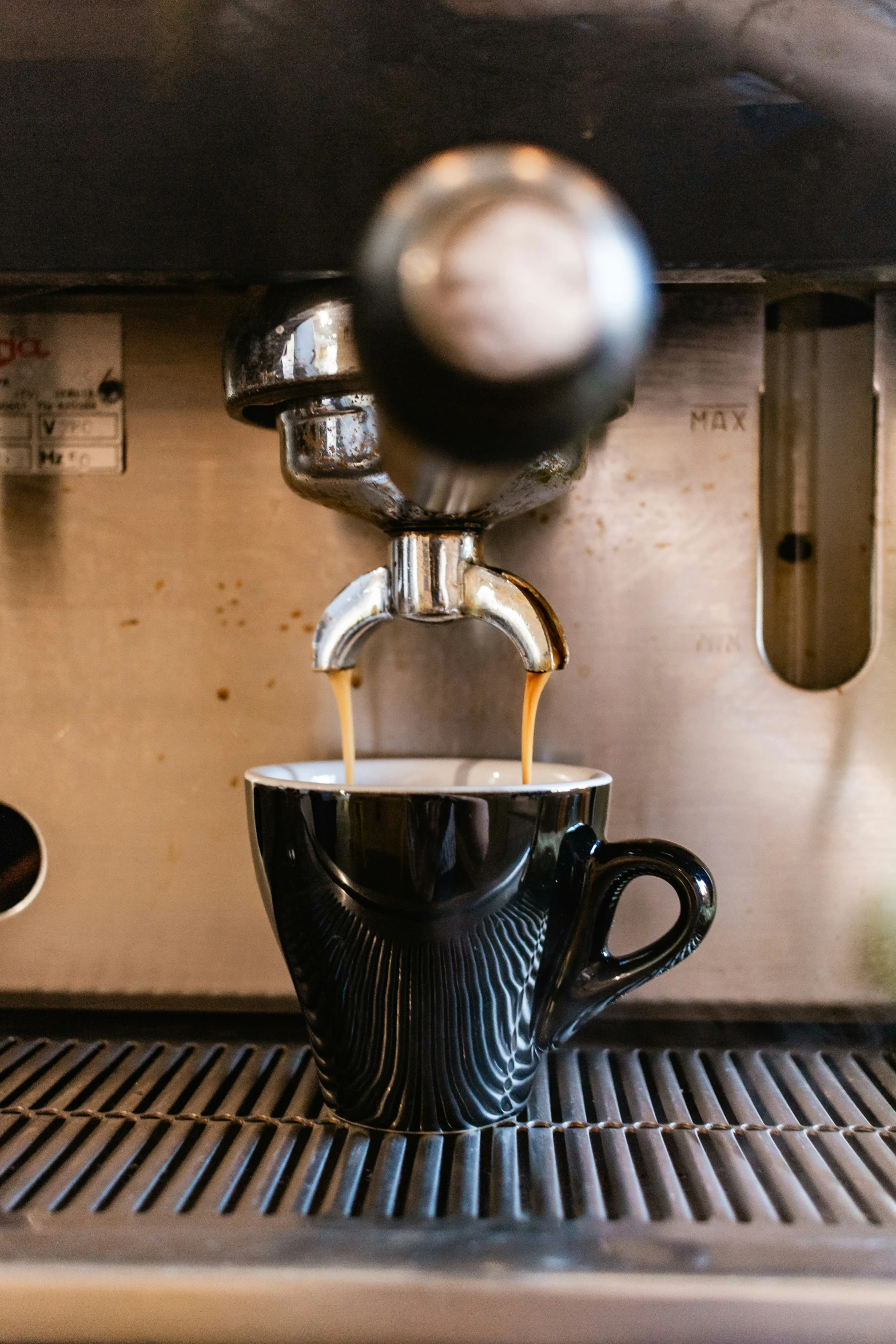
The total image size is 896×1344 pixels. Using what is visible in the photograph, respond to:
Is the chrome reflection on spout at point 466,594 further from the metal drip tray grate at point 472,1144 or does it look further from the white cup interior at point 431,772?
the metal drip tray grate at point 472,1144

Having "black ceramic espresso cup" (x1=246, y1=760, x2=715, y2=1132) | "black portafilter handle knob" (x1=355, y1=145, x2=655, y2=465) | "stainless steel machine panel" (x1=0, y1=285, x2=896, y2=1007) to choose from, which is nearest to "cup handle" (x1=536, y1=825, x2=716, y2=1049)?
"black ceramic espresso cup" (x1=246, y1=760, x2=715, y2=1132)

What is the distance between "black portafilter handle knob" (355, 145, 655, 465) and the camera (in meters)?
0.18

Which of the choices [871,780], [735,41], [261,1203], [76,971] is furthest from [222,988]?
[735,41]

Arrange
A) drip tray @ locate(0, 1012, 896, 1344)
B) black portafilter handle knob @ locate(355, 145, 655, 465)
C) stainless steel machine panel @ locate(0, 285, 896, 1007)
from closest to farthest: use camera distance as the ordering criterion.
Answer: black portafilter handle knob @ locate(355, 145, 655, 465) < drip tray @ locate(0, 1012, 896, 1344) < stainless steel machine panel @ locate(0, 285, 896, 1007)

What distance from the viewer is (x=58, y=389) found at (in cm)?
50

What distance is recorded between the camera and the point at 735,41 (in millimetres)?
311

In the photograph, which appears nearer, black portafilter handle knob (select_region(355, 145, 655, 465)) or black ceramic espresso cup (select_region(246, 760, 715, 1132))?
black portafilter handle knob (select_region(355, 145, 655, 465))

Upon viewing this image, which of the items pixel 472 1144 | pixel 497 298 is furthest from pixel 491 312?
pixel 472 1144

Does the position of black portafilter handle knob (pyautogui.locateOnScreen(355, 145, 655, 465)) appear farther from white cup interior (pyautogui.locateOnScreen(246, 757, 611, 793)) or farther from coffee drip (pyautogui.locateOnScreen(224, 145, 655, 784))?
white cup interior (pyautogui.locateOnScreen(246, 757, 611, 793))

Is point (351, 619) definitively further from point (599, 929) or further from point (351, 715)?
point (599, 929)

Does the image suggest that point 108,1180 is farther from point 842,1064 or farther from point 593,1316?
point 842,1064

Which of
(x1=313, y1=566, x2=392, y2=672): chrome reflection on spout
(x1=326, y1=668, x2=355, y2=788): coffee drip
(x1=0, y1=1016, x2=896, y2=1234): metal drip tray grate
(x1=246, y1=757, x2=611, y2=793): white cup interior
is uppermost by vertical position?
(x1=313, y1=566, x2=392, y2=672): chrome reflection on spout

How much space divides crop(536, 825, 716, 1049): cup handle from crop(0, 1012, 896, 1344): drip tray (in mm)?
43

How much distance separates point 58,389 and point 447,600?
223 millimetres
